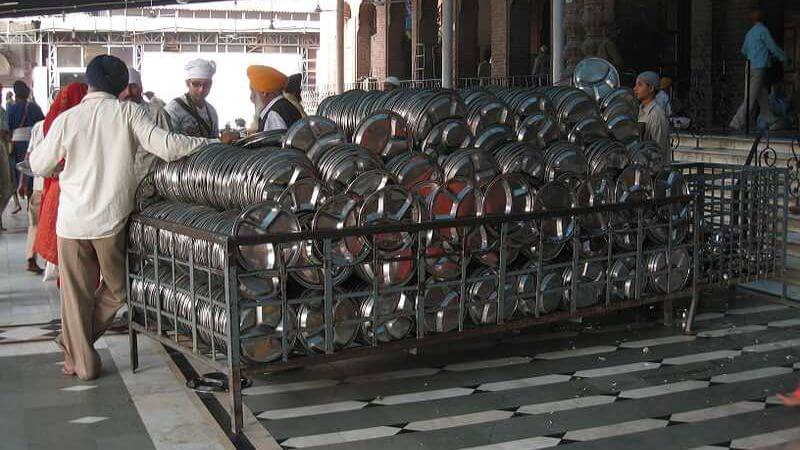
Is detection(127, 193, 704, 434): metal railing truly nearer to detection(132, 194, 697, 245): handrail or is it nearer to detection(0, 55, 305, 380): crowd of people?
detection(132, 194, 697, 245): handrail

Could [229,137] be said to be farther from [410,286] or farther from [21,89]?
[21,89]

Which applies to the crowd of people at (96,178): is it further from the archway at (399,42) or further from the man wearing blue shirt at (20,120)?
the archway at (399,42)

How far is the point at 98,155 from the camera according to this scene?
601cm

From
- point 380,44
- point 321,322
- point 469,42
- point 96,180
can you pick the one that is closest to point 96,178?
point 96,180

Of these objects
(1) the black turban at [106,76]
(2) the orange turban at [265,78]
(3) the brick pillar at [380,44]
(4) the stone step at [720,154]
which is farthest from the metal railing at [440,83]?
(1) the black turban at [106,76]

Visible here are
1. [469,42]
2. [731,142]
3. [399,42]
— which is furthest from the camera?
[399,42]

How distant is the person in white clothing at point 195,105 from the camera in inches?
304

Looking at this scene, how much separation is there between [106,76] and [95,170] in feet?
1.87

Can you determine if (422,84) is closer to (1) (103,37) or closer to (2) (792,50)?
(2) (792,50)

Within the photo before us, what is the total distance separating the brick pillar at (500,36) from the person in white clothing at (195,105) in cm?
1937

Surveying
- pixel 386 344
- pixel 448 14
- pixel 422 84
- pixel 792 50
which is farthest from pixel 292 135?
Answer: pixel 422 84

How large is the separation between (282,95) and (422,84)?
2292 cm

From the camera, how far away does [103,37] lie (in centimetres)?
4238

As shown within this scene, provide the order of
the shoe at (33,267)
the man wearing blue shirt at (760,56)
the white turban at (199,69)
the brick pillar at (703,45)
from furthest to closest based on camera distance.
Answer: the brick pillar at (703,45)
the man wearing blue shirt at (760,56)
the shoe at (33,267)
the white turban at (199,69)
